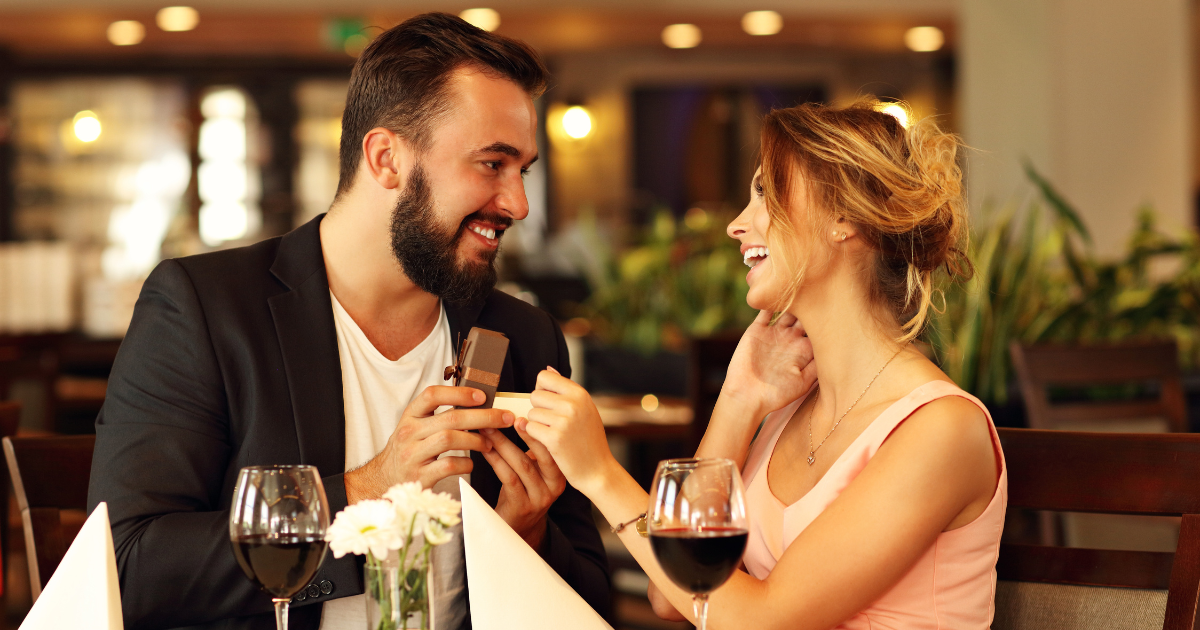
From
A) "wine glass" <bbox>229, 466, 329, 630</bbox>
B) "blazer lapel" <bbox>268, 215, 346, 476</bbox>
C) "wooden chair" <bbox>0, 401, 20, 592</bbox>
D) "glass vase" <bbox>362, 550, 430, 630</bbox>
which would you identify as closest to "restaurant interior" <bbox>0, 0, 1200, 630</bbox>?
"wooden chair" <bbox>0, 401, 20, 592</bbox>

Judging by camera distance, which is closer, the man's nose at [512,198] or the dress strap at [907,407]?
the dress strap at [907,407]

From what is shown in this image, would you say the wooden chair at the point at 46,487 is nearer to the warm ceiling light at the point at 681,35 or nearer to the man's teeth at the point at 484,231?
the man's teeth at the point at 484,231

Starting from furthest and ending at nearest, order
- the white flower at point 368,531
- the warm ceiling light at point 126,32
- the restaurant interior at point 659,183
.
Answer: the warm ceiling light at point 126,32, the restaurant interior at point 659,183, the white flower at point 368,531

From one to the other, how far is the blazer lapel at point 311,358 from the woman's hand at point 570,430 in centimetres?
38

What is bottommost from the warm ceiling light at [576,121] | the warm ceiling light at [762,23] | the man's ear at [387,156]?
the man's ear at [387,156]

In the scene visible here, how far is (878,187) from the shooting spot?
1478 millimetres

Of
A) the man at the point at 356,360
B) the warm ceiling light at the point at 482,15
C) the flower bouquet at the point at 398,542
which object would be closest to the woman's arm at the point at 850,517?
the man at the point at 356,360

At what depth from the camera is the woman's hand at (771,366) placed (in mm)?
1665

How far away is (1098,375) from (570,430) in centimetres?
171

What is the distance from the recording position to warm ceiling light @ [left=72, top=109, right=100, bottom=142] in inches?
324

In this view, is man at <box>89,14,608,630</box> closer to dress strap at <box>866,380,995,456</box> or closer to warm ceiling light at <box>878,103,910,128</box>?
dress strap at <box>866,380,995,456</box>

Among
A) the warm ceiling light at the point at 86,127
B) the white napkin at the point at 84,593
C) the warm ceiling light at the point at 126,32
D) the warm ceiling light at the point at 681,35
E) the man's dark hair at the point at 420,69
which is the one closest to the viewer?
the white napkin at the point at 84,593

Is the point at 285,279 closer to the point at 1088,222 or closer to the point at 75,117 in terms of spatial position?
the point at 1088,222

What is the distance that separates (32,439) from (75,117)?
7.93 meters
